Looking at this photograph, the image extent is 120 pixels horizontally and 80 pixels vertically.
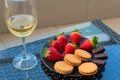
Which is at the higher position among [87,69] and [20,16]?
[20,16]

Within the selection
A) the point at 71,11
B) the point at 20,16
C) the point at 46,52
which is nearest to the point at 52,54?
the point at 46,52

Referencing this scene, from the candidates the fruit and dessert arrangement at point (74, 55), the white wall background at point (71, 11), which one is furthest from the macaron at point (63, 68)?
the white wall background at point (71, 11)

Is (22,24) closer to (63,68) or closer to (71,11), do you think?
(63,68)

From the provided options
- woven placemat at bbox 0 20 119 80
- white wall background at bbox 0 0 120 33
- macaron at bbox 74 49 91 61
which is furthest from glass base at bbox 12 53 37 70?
white wall background at bbox 0 0 120 33

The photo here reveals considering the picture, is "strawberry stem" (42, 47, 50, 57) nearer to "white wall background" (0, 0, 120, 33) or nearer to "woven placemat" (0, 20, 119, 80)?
"woven placemat" (0, 20, 119, 80)

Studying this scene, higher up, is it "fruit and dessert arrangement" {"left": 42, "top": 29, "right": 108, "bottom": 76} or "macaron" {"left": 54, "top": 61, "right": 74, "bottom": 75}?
"fruit and dessert arrangement" {"left": 42, "top": 29, "right": 108, "bottom": 76}

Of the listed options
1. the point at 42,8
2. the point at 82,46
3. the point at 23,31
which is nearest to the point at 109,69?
the point at 82,46

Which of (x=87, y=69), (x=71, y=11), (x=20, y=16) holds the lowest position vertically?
(x=71, y=11)

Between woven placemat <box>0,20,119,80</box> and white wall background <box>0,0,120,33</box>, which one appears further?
white wall background <box>0,0,120,33</box>
